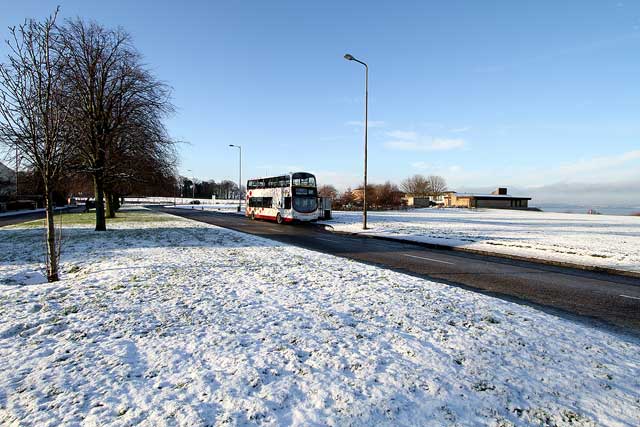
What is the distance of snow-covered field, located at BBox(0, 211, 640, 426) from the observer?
2738 millimetres

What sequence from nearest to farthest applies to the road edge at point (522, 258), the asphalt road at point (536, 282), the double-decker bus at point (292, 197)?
the asphalt road at point (536, 282) < the road edge at point (522, 258) < the double-decker bus at point (292, 197)

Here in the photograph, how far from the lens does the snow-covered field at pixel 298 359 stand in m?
2.74

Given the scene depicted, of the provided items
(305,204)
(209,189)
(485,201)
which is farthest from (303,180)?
(209,189)

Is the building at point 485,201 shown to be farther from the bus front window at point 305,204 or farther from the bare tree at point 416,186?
the bus front window at point 305,204

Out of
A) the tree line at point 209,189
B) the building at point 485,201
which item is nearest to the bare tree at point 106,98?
the building at point 485,201

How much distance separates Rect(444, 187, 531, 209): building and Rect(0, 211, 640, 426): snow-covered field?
8478 centimetres

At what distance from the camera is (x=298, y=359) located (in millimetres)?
3586

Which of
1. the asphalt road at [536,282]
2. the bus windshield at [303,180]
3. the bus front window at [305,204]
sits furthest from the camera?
the bus front window at [305,204]

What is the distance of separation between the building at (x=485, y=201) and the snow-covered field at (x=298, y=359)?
278 feet

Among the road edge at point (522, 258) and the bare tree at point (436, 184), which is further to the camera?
the bare tree at point (436, 184)

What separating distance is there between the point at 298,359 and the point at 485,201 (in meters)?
91.2

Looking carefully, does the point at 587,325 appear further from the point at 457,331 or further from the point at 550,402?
the point at 550,402

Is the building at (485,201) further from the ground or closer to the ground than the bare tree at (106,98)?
closer to the ground

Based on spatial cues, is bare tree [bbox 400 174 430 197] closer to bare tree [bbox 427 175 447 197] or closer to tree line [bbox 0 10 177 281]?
bare tree [bbox 427 175 447 197]
